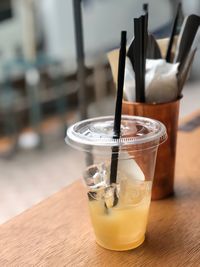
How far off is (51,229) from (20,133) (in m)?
2.50

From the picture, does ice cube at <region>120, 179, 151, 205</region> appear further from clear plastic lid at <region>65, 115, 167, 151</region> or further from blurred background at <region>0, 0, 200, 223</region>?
blurred background at <region>0, 0, 200, 223</region>

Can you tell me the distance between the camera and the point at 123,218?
605 millimetres

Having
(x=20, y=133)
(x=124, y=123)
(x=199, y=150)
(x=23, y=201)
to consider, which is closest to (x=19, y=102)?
(x=20, y=133)

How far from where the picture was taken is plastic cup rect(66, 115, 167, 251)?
60 centimetres

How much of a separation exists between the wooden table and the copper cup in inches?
0.9

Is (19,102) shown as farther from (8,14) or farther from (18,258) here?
(18,258)

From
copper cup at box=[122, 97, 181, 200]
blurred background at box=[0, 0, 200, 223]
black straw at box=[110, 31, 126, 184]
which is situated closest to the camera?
black straw at box=[110, 31, 126, 184]

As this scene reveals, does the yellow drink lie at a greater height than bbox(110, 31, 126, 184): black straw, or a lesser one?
lesser

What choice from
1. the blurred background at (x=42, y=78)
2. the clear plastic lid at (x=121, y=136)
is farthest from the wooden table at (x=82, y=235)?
the blurred background at (x=42, y=78)

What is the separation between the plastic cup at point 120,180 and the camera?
1.96 feet

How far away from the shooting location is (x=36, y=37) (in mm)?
3324

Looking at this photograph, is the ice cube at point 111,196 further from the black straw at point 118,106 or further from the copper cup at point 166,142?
the copper cup at point 166,142

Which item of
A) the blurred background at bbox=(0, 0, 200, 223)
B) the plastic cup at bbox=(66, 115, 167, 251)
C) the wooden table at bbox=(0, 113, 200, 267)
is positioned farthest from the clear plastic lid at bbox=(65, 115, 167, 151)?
the blurred background at bbox=(0, 0, 200, 223)

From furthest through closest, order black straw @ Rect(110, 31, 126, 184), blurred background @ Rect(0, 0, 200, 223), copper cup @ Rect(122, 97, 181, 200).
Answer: blurred background @ Rect(0, 0, 200, 223) → copper cup @ Rect(122, 97, 181, 200) → black straw @ Rect(110, 31, 126, 184)
